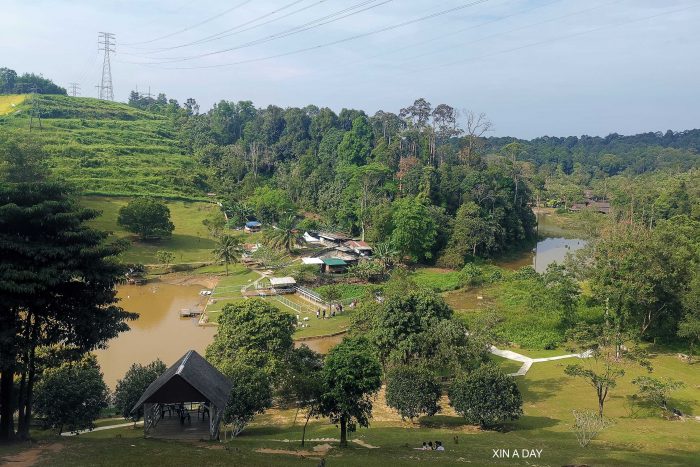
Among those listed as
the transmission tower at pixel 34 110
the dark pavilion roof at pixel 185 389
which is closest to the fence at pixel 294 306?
the dark pavilion roof at pixel 185 389

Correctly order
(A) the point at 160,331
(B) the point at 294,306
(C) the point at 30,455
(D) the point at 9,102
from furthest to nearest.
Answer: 1. (D) the point at 9,102
2. (B) the point at 294,306
3. (A) the point at 160,331
4. (C) the point at 30,455

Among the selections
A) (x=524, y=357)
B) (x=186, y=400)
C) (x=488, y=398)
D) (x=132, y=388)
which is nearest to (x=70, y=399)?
(x=132, y=388)

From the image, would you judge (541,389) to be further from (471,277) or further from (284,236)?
(284,236)

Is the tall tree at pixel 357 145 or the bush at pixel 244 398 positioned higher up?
the tall tree at pixel 357 145

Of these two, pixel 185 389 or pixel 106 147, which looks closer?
pixel 185 389

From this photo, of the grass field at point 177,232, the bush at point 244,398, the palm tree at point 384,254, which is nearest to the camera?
the bush at point 244,398

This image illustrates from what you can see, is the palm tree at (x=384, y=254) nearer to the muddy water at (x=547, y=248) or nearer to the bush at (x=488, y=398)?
the muddy water at (x=547, y=248)

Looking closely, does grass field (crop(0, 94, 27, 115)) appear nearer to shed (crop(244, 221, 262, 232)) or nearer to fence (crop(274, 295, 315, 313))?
shed (crop(244, 221, 262, 232))
